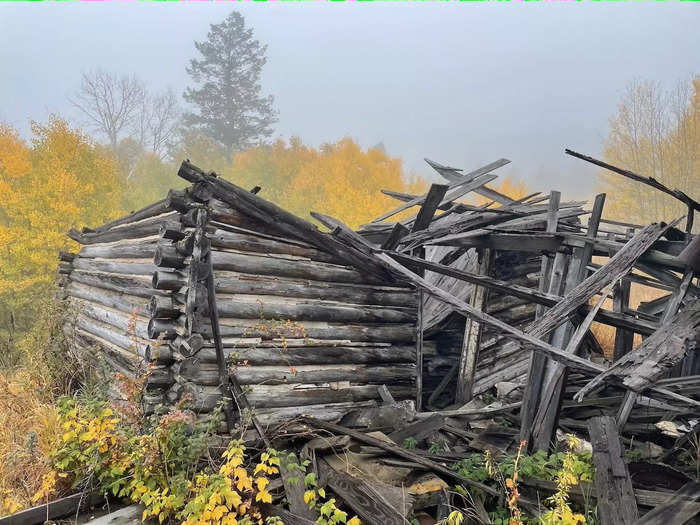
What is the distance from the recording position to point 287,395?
20.1ft

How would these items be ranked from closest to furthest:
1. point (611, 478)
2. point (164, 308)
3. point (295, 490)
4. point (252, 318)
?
point (611, 478)
point (295, 490)
point (164, 308)
point (252, 318)

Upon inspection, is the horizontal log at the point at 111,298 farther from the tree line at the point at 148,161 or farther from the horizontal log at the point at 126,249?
the tree line at the point at 148,161

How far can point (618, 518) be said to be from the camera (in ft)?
12.5

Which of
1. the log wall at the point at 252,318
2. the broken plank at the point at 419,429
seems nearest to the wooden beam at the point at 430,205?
the log wall at the point at 252,318

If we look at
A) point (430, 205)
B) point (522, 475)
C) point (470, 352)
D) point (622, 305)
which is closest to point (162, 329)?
point (430, 205)

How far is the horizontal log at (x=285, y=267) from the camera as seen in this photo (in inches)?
235

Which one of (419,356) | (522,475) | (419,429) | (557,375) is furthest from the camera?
(419,356)

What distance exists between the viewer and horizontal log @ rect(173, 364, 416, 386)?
5.60 m

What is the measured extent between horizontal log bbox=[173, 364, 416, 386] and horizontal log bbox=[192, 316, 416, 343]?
1.37 feet

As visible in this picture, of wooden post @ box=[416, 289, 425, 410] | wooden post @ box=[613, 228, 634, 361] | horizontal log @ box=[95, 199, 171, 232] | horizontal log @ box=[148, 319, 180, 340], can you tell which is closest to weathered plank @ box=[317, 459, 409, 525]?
horizontal log @ box=[148, 319, 180, 340]

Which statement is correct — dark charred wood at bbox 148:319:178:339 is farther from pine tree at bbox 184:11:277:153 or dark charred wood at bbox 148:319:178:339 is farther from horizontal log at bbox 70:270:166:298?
pine tree at bbox 184:11:277:153

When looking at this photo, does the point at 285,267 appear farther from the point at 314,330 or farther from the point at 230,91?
the point at 230,91

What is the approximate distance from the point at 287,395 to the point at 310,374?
1.44ft

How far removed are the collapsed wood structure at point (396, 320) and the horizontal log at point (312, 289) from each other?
2cm
